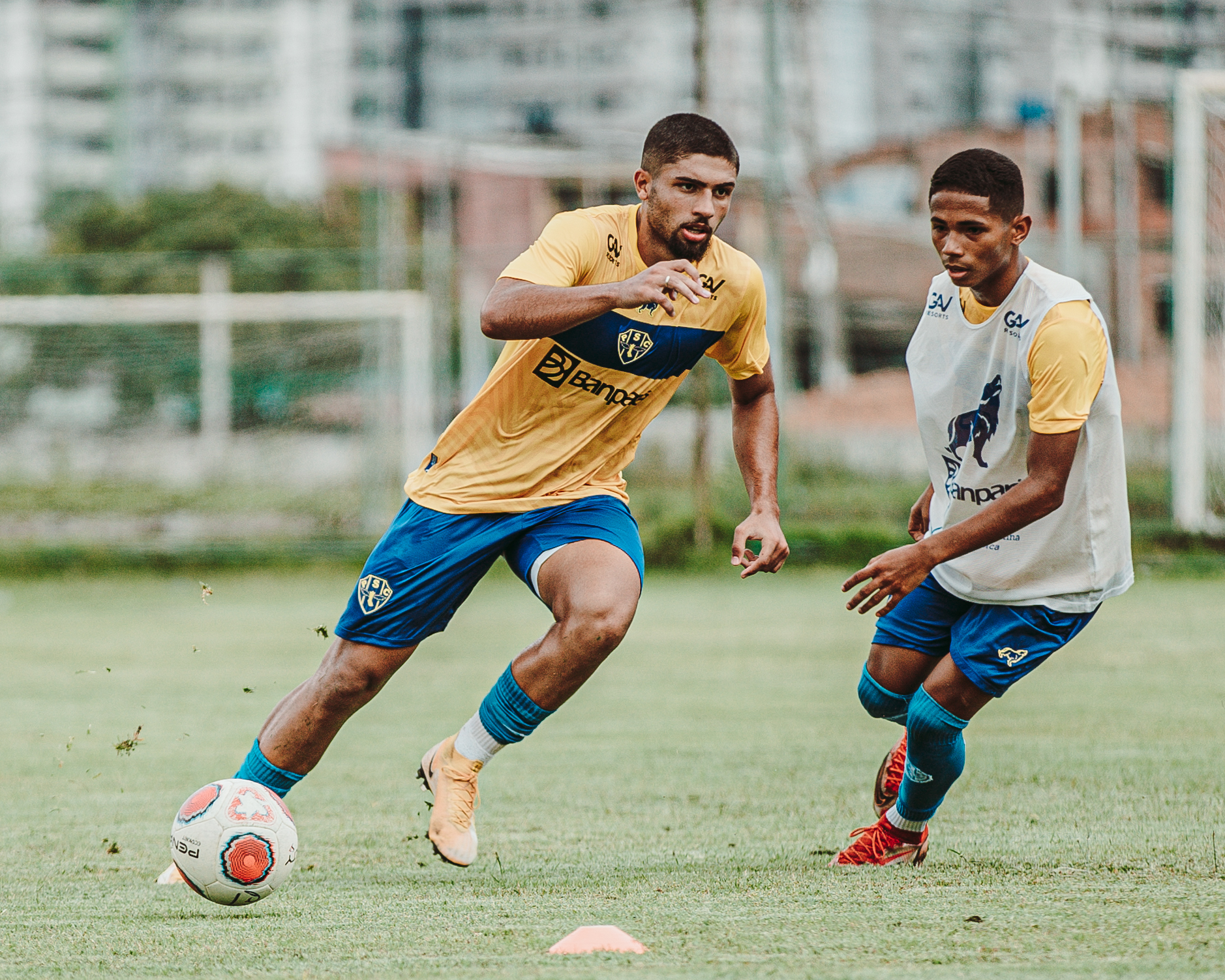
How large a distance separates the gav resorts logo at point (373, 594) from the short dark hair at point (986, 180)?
193 cm

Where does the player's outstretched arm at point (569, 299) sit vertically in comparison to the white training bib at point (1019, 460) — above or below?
above

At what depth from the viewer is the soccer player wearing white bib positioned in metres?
4.10

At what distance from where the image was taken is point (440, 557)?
15.1ft

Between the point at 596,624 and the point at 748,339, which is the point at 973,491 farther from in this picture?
the point at 596,624

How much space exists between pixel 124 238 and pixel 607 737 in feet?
154

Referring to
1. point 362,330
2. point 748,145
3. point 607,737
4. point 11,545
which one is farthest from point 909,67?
point 607,737

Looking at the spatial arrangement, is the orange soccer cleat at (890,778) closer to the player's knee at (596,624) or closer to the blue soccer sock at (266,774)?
the player's knee at (596,624)

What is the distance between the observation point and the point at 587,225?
4.59 metres

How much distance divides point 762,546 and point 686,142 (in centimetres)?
120

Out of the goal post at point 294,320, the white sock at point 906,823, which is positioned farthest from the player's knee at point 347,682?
the goal post at point 294,320

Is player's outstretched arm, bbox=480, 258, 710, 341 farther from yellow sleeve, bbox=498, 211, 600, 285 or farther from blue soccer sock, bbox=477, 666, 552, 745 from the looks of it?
blue soccer sock, bbox=477, 666, 552, 745

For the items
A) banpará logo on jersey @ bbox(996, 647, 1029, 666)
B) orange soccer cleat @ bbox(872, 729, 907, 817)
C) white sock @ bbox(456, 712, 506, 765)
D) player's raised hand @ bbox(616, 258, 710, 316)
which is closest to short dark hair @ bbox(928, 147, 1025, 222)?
player's raised hand @ bbox(616, 258, 710, 316)

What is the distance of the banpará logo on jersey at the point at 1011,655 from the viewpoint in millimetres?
4441

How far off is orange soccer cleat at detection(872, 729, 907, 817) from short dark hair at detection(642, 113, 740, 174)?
1930 mm
